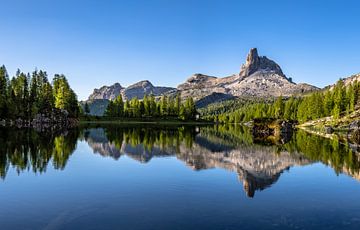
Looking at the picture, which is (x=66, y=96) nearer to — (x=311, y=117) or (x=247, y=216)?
(x=311, y=117)

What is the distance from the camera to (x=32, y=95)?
442 feet

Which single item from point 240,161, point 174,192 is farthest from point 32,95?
point 174,192

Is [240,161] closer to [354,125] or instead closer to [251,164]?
[251,164]

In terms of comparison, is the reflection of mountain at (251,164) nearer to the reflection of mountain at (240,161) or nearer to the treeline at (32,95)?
the reflection of mountain at (240,161)

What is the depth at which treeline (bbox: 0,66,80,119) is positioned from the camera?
396 feet

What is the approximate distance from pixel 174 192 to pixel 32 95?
123148 millimetres

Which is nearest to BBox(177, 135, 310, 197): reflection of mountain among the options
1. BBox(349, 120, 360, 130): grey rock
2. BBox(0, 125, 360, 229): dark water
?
BBox(0, 125, 360, 229): dark water

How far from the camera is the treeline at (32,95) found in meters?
121

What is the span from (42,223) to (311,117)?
17379 centimetres

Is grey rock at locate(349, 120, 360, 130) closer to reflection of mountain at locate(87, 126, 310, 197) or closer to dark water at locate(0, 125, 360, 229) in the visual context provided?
reflection of mountain at locate(87, 126, 310, 197)

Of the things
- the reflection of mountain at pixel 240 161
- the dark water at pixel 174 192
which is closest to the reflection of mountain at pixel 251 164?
the reflection of mountain at pixel 240 161

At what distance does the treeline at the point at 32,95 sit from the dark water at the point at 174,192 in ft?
279

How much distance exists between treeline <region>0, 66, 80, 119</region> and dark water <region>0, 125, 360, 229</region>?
3346 inches

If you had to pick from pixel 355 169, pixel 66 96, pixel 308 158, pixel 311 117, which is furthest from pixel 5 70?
pixel 311 117
